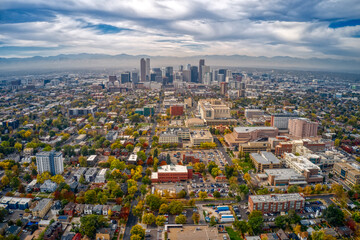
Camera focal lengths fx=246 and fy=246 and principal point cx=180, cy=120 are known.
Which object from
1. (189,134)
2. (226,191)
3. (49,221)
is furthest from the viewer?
(189,134)

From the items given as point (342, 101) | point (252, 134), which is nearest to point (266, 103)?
point (342, 101)

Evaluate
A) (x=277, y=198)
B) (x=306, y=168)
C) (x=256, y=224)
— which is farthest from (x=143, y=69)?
(x=256, y=224)

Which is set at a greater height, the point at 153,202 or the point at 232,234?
the point at 153,202

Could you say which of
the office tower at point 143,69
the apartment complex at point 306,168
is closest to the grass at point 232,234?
the apartment complex at point 306,168

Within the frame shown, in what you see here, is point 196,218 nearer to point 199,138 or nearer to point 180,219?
point 180,219

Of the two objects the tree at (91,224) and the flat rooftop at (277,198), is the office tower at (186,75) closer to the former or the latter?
the flat rooftop at (277,198)

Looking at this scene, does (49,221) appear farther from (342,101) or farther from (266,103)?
(342,101)

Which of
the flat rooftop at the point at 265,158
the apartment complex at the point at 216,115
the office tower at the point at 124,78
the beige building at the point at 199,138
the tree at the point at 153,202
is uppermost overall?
the office tower at the point at 124,78
